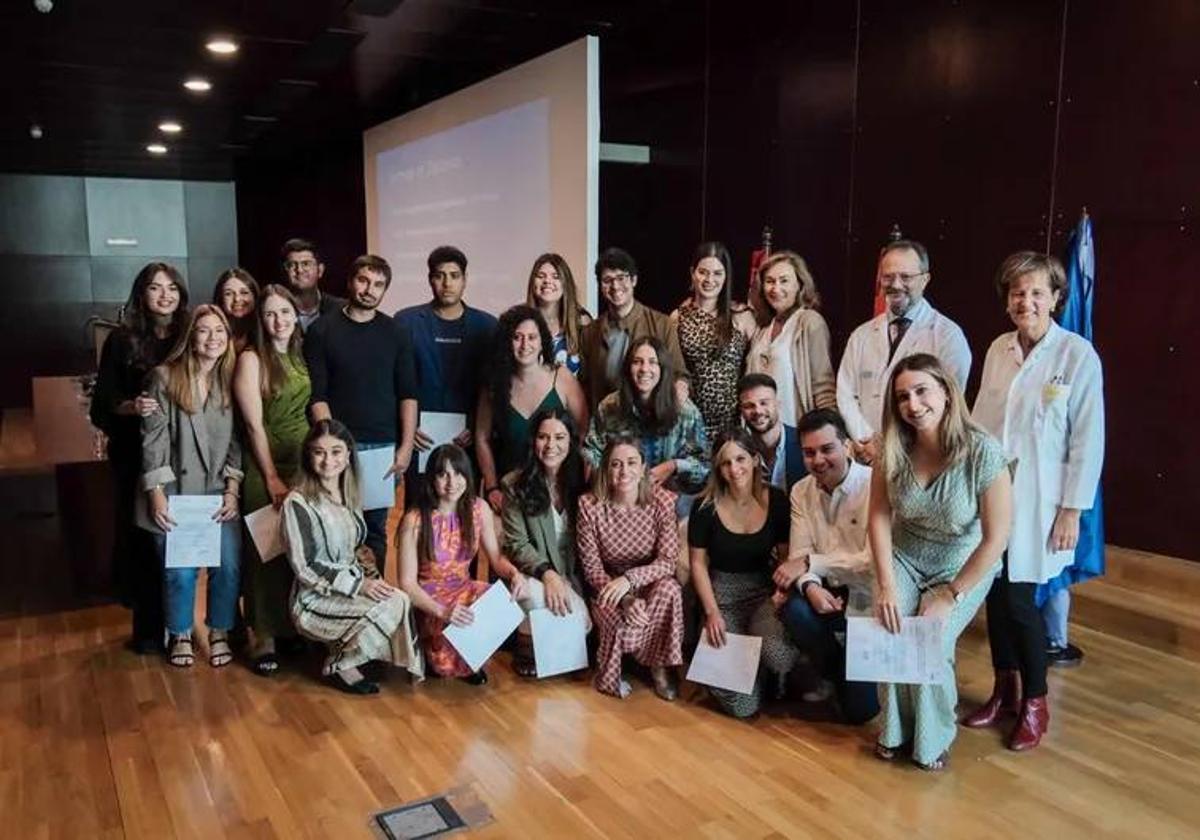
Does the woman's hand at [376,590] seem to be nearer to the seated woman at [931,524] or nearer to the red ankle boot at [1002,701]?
the seated woman at [931,524]

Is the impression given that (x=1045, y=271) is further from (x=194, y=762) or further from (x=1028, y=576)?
(x=194, y=762)

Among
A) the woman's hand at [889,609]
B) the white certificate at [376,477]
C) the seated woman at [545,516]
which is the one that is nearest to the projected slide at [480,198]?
the white certificate at [376,477]

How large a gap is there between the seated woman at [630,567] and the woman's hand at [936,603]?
816 mm

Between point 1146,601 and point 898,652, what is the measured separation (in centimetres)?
167

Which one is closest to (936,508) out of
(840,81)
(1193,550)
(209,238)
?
(1193,550)

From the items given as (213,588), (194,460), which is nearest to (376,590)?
(213,588)

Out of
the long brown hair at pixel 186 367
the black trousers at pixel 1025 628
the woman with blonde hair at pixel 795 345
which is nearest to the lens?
the black trousers at pixel 1025 628

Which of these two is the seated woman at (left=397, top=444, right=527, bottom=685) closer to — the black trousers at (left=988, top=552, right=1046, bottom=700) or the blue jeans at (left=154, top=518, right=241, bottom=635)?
the blue jeans at (left=154, top=518, right=241, bottom=635)

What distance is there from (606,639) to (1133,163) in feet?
9.11

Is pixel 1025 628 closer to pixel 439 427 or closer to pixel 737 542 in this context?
pixel 737 542

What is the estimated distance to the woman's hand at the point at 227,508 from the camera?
338cm

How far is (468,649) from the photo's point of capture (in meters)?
3.21

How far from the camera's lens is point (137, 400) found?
3.32m

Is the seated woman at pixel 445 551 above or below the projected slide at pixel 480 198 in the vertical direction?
below
